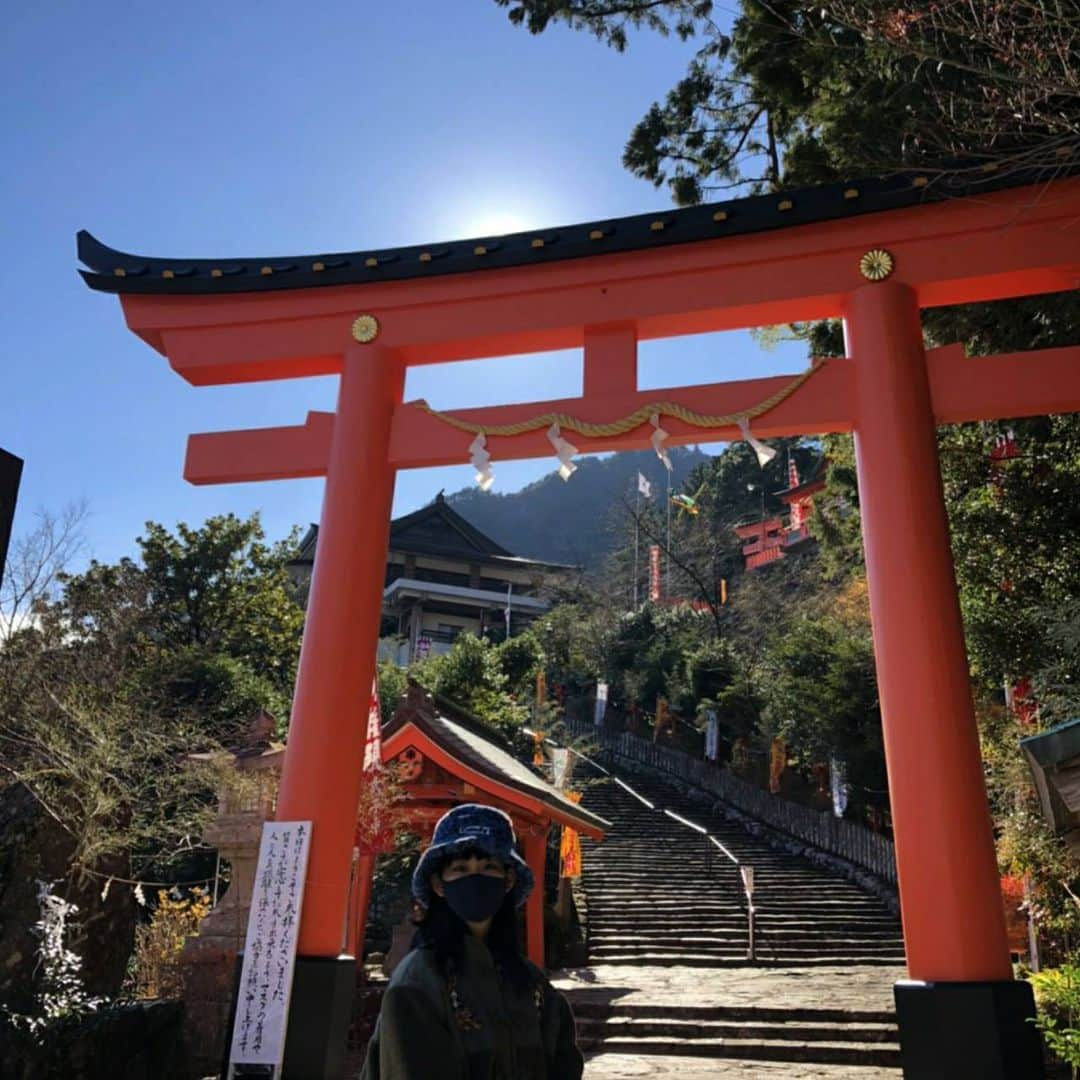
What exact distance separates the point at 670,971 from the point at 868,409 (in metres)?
9.74

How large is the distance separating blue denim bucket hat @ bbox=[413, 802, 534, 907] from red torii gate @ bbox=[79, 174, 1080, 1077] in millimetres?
3295

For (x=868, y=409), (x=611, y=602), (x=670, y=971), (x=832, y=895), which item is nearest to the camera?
(x=868, y=409)

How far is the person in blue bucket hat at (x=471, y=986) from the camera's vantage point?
78.7 inches

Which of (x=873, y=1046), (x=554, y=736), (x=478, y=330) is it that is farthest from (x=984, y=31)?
(x=554, y=736)

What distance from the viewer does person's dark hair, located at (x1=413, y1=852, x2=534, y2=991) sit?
2203mm

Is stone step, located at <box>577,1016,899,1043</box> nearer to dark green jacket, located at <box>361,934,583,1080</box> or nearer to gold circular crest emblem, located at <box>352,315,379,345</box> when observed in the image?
gold circular crest emblem, located at <box>352,315,379,345</box>

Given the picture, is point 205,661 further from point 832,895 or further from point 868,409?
point 868,409

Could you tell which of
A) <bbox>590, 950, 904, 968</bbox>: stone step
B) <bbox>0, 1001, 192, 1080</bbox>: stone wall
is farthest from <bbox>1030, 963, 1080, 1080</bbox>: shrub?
<bbox>590, 950, 904, 968</bbox>: stone step

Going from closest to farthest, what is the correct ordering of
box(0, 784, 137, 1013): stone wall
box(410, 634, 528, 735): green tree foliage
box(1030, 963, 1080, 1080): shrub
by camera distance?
box(1030, 963, 1080, 1080): shrub, box(0, 784, 137, 1013): stone wall, box(410, 634, 528, 735): green tree foliage

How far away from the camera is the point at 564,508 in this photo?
74875 mm

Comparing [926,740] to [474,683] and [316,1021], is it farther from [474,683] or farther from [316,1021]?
[474,683]

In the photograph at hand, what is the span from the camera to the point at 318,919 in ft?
18.4

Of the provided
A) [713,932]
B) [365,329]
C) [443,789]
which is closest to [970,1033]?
[365,329]

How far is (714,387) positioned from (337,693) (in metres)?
3.21
